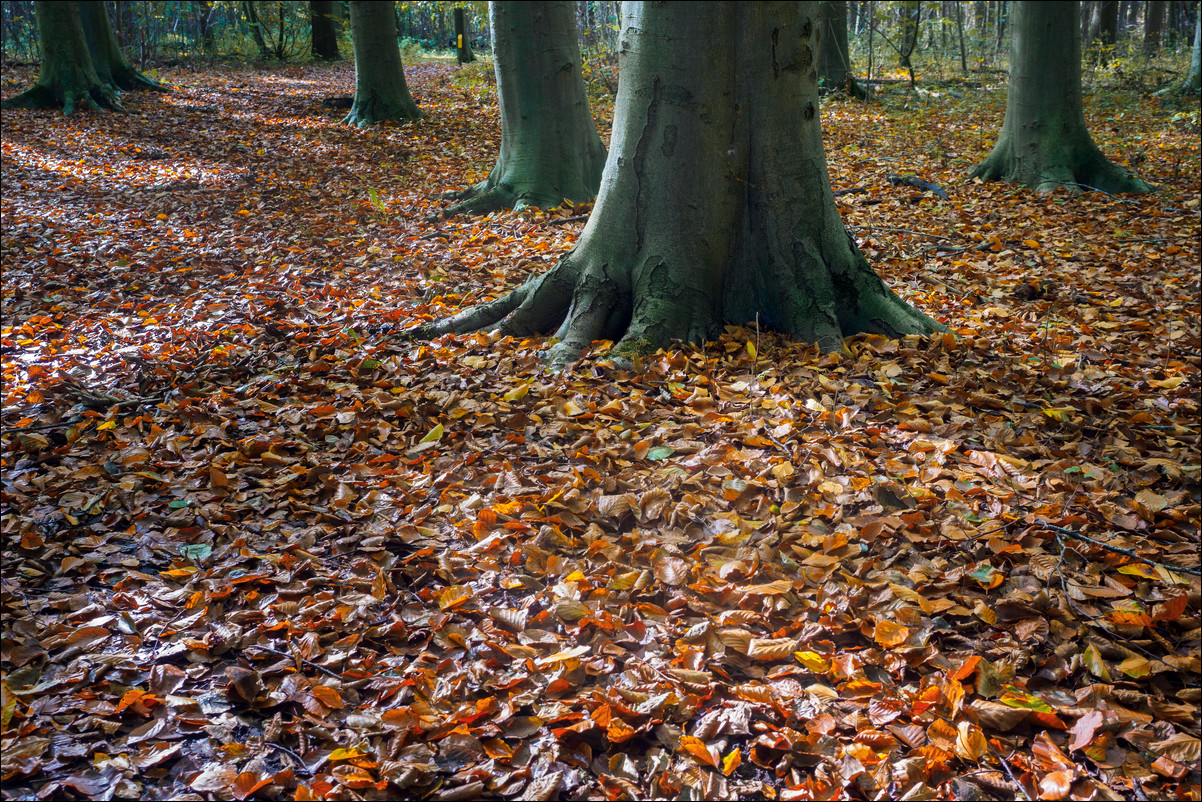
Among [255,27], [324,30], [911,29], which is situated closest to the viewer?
[911,29]

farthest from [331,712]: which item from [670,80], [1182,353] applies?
[1182,353]

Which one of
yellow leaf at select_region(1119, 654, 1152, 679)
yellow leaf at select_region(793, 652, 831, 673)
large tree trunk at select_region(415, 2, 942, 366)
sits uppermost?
large tree trunk at select_region(415, 2, 942, 366)

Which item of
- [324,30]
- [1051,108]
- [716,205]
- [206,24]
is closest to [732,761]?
[716,205]

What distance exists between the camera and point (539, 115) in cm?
698

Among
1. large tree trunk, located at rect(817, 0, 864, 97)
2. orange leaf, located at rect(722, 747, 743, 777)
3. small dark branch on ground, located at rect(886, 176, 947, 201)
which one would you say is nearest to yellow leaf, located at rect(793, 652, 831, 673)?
orange leaf, located at rect(722, 747, 743, 777)

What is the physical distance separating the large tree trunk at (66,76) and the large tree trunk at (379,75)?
3.97 meters

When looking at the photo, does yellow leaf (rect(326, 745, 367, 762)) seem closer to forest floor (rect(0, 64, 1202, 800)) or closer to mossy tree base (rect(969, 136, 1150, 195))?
forest floor (rect(0, 64, 1202, 800))

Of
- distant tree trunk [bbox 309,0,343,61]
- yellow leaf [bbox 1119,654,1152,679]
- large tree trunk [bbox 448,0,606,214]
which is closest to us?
yellow leaf [bbox 1119,654,1152,679]

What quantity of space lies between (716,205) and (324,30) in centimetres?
1865

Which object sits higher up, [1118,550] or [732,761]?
[1118,550]

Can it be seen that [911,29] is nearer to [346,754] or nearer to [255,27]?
[346,754]

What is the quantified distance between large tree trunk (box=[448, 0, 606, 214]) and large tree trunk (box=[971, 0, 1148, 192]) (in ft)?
13.5

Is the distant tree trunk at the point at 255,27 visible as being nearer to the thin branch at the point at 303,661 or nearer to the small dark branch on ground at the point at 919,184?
the small dark branch on ground at the point at 919,184

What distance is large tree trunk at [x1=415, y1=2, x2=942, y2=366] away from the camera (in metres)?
3.81
